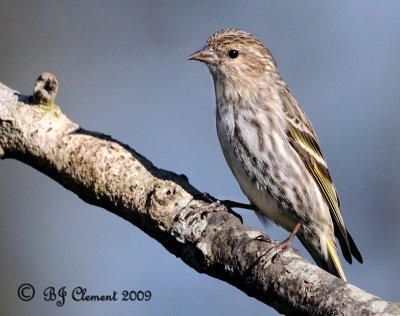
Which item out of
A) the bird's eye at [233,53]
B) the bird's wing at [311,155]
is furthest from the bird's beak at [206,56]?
the bird's wing at [311,155]

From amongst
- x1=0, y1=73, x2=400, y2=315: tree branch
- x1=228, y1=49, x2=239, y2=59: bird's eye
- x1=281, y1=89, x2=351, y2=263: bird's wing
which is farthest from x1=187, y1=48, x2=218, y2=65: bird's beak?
x1=0, y1=73, x2=400, y2=315: tree branch

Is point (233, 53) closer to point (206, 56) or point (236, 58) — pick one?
point (236, 58)

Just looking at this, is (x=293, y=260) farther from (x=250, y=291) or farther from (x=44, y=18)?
(x=44, y=18)

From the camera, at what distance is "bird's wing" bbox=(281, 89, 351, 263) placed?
15.4 ft

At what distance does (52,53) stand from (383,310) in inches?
187

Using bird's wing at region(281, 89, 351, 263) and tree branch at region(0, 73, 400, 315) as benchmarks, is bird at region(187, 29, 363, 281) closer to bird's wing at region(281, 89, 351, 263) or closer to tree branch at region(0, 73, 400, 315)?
bird's wing at region(281, 89, 351, 263)

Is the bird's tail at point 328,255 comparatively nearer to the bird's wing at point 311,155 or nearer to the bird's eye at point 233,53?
the bird's wing at point 311,155

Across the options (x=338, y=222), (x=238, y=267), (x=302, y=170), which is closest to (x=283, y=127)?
(x=302, y=170)

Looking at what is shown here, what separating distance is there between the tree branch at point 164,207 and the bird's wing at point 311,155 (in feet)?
3.98

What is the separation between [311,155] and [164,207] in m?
1.62

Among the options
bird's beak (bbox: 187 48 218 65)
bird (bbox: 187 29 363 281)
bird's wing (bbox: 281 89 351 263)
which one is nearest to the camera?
bird (bbox: 187 29 363 281)

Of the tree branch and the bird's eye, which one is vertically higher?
the bird's eye

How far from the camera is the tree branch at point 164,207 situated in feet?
9.25

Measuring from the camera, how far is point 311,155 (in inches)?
190
